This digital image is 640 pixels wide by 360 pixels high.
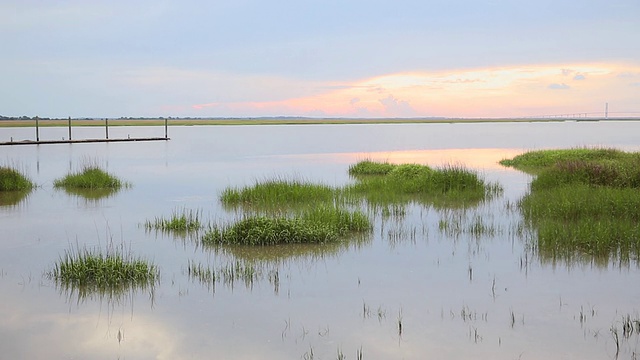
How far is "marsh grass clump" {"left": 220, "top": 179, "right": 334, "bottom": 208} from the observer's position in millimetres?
20500

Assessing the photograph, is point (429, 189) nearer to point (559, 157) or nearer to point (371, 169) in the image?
point (371, 169)

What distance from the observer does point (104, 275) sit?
35.6 ft

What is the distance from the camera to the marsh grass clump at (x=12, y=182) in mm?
24442

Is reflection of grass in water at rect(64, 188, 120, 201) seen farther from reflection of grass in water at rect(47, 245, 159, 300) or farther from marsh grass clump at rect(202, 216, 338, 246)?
reflection of grass in water at rect(47, 245, 159, 300)

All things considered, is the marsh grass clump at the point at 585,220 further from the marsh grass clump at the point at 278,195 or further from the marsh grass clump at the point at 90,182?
the marsh grass clump at the point at 90,182

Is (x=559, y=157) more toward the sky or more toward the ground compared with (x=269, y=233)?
more toward the sky

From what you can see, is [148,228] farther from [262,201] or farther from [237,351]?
[237,351]

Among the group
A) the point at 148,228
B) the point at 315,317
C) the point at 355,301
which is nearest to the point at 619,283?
the point at 355,301

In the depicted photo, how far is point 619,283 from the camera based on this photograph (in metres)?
10.9

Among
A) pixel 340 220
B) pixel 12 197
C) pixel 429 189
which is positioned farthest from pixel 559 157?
pixel 12 197

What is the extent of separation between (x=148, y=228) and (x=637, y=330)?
12041 mm

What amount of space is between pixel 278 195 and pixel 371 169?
11.7 meters

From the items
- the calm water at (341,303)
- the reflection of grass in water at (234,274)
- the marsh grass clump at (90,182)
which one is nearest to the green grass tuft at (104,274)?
the calm water at (341,303)

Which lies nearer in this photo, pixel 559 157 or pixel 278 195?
pixel 278 195
